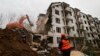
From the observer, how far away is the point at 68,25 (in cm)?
5044

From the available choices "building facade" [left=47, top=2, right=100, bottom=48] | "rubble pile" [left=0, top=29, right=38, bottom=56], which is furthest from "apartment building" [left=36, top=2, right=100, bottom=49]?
"rubble pile" [left=0, top=29, right=38, bottom=56]

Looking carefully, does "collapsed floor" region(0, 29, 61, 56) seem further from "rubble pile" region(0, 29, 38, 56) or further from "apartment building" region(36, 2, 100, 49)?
"apartment building" region(36, 2, 100, 49)

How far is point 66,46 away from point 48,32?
3444 cm

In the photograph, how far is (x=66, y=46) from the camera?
8586 millimetres

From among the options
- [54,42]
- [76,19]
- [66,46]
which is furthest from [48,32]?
[66,46]

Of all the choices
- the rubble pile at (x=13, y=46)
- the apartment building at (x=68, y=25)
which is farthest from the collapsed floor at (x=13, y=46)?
the apartment building at (x=68, y=25)

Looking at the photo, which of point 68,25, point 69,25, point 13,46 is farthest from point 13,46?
point 69,25

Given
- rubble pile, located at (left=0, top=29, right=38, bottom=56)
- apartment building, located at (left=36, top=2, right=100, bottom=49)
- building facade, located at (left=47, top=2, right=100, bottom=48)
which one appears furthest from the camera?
building facade, located at (left=47, top=2, right=100, bottom=48)

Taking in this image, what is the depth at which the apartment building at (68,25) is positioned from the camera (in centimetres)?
4447

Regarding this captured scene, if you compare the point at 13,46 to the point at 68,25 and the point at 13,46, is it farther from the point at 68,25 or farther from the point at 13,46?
the point at 68,25

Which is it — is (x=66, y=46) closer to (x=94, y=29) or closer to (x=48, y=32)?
(x=48, y=32)

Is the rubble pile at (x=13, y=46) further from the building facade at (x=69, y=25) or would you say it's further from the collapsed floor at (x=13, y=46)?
the building facade at (x=69, y=25)

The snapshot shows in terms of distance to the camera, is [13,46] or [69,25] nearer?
[13,46]

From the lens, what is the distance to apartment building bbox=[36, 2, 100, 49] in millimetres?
44469
